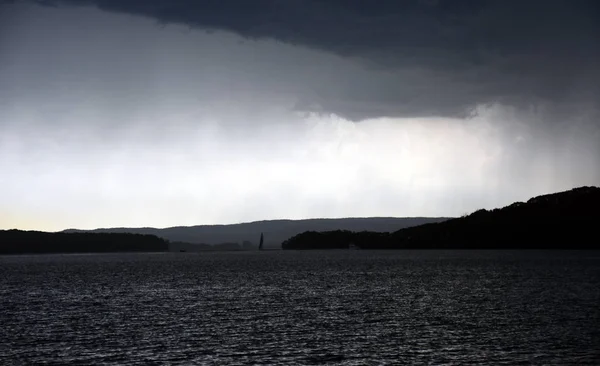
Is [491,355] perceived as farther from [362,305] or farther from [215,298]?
[215,298]

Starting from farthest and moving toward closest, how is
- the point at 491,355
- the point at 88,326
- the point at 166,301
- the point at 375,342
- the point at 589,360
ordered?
the point at 166,301, the point at 88,326, the point at 375,342, the point at 491,355, the point at 589,360

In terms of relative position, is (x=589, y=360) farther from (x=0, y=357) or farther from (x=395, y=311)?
A: (x=0, y=357)

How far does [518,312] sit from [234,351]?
1697 inches

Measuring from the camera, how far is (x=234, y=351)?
63.7 m

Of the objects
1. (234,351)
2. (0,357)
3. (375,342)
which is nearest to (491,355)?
(375,342)

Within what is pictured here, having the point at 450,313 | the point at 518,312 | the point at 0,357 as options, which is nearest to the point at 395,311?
the point at 450,313

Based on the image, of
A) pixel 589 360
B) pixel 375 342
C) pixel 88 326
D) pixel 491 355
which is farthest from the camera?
pixel 88 326

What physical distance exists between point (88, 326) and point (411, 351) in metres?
37.7

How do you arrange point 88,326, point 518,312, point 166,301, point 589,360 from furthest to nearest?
point 166,301 < point 518,312 < point 88,326 < point 589,360

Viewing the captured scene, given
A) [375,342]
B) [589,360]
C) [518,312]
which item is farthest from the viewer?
[518,312]

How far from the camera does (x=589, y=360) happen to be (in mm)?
56781

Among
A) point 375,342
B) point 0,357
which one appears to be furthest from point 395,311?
point 0,357

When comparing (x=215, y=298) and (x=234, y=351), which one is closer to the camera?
(x=234, y=351)

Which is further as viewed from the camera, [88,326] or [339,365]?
[88,326]
